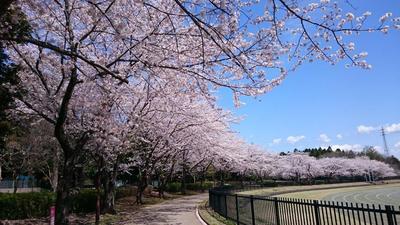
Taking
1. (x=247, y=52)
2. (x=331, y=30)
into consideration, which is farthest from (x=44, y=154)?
(x=331, y=30)

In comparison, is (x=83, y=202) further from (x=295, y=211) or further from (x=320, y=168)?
(x=320, y=168)

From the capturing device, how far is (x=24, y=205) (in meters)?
19.0


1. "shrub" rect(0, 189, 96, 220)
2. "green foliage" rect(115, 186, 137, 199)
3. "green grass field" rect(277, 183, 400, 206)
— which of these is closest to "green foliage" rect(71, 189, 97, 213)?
"shrub" rect(0, 189, 96, 220)

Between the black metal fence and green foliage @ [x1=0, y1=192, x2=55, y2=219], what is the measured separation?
944cm

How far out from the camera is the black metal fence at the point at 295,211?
6050mm

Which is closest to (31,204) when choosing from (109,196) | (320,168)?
(109,196)

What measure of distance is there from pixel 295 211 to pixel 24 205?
1495 cm

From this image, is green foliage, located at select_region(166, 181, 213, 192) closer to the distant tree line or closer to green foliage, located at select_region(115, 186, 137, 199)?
green foliage, located at select_region(115, 186, 137, 199)

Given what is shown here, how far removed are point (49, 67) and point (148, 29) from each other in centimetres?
684

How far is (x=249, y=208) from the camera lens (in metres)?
13.5

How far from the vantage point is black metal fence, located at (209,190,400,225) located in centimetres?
605

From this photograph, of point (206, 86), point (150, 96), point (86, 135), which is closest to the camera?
point (206, 86)

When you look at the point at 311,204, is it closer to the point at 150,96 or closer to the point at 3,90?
the point at 150,96

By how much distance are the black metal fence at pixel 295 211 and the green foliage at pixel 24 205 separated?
31.0ft
